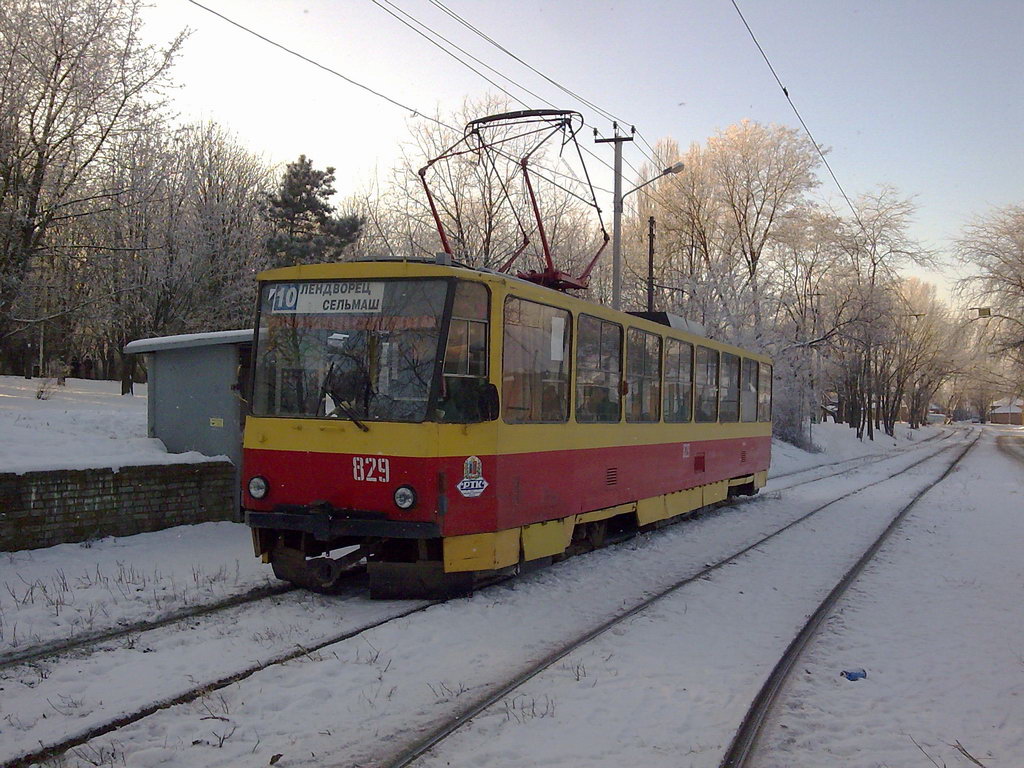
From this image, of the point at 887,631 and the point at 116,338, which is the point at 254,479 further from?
the point at 116,338

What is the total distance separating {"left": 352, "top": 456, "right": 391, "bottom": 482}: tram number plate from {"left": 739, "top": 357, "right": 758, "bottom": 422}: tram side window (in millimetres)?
9747

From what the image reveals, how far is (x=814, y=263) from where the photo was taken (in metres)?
40.6

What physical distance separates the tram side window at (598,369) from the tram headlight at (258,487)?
318 centimetres

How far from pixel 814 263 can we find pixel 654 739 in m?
39.1

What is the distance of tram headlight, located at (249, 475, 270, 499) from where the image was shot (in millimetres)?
7629

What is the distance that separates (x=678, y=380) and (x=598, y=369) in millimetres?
3044

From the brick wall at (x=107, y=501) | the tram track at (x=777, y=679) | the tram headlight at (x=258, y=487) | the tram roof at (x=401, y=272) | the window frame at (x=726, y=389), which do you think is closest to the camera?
the tram track at (x=777, y=679)

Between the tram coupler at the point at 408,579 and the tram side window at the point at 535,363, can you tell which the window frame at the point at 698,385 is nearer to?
the tram side window at the point at 535,363

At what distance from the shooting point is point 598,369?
30.9ft

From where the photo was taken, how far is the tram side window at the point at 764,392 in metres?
17.0

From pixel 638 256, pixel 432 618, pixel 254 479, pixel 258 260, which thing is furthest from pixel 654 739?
pixel 638 256

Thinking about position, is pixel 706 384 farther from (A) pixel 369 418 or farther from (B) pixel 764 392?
(A) pixel 369 418

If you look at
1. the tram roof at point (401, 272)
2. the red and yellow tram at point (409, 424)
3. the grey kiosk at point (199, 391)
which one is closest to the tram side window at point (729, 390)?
the red and yellow tram at point (409, 424)

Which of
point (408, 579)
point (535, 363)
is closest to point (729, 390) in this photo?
point (535, 363)
